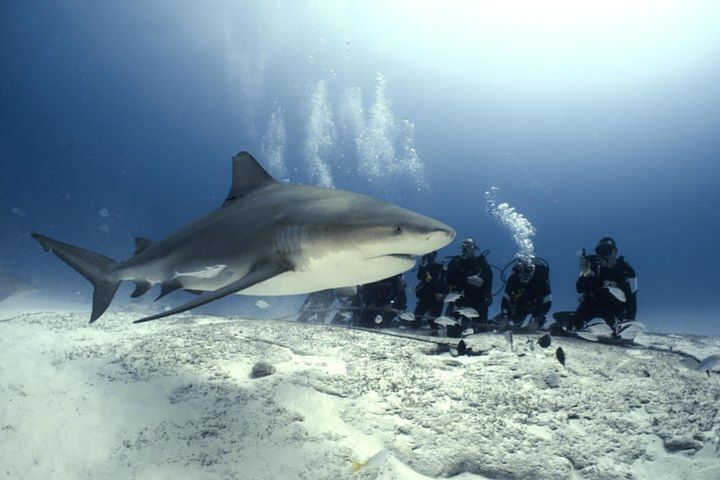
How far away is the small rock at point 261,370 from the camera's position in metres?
3.44

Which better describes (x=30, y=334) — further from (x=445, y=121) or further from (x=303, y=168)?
(x=303, y=168)

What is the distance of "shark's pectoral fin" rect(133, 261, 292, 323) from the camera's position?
7.90ft

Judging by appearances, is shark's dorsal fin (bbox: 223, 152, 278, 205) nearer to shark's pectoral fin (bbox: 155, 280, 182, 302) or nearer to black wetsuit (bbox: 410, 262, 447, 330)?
shark's pectoral fin (bbox: 155, 280, 182, 302)

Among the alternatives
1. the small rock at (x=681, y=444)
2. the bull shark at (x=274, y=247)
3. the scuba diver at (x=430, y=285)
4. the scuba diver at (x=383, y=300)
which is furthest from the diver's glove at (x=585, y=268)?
the bull shark at (x=274, y=247)

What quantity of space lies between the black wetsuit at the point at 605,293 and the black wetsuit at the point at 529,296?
613mm

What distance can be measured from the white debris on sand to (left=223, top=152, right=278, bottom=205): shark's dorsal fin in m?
1.76

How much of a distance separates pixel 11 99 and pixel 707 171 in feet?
648

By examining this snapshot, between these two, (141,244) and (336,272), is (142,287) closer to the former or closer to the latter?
(141,244)

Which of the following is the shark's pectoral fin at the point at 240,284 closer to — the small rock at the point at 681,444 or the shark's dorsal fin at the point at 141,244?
the shark's dorsal fin at the point at 141,244

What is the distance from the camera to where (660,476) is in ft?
8.11

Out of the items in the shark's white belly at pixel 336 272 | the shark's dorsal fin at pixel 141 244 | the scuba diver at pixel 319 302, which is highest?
the shark's dorsal fin at pixel 141 244

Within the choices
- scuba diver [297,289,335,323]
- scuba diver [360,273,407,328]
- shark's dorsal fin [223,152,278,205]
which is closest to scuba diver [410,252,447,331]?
scuba diver [360,273,407,328]

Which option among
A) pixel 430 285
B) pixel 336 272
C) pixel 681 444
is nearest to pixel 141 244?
pixel 336 272

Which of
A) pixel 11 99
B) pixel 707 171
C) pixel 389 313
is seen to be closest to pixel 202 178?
pixel 11 99
